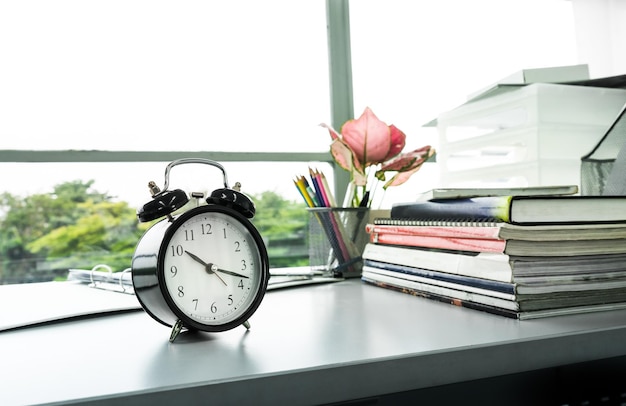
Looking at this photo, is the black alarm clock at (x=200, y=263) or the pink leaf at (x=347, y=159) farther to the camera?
the pink leaf at (x=347, y=159)

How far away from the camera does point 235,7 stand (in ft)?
7.02

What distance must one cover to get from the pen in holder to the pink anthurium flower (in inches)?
2.8

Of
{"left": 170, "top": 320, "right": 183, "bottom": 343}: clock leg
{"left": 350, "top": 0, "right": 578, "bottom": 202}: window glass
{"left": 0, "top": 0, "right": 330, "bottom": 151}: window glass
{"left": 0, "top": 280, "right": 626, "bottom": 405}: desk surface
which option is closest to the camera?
{"left": 0, "top": 280, "right": 626, "bottom": 405}: desk surface

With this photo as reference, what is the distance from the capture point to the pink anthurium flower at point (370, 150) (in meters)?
1.03

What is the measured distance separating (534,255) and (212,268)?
0.37m

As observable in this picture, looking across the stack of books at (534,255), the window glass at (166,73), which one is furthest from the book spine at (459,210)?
the window glass at (166,73)

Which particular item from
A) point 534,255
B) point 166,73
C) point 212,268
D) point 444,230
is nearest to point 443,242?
point 444,230

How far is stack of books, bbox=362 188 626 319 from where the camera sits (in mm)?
604

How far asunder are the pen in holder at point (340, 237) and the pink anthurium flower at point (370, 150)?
72 mm

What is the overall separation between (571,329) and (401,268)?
0.32 meters

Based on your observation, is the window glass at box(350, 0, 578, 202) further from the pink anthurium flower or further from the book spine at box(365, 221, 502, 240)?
the book spine at box(365, 221, 502, 240)

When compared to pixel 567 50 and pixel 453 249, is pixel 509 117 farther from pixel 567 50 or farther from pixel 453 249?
pixel 567 50

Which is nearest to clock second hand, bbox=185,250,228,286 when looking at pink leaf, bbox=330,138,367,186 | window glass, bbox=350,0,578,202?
pink leaf, bbox=330,138,367,186

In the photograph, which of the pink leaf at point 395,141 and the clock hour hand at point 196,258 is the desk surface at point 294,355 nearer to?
the clock hour hand at point 196,258
